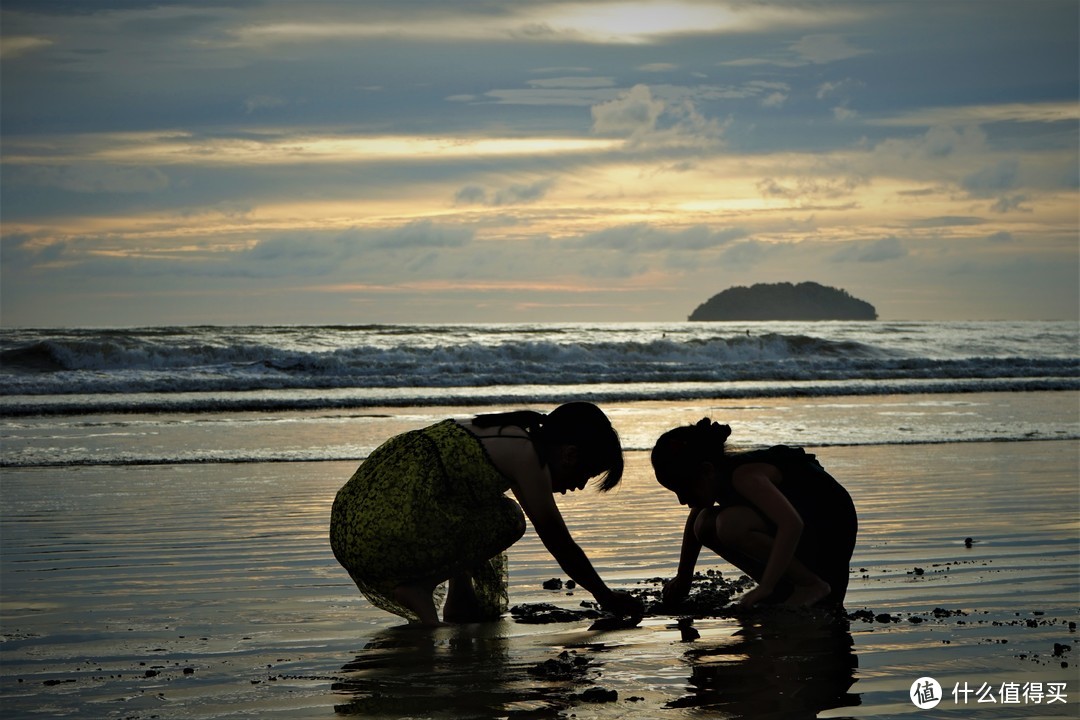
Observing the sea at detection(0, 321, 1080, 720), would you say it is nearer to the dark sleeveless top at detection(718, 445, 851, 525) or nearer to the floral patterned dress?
the floral patterned dress

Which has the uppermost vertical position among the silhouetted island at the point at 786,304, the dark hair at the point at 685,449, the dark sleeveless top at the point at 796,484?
the silhouetted island at the point at 786,304

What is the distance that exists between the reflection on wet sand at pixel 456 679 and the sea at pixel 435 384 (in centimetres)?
764

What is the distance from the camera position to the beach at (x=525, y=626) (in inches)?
156

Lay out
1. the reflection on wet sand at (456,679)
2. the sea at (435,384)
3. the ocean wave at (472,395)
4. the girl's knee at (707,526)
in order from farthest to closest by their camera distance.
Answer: the ocean wave at (472,395)
the sea at (435,384)
the girl's knee at (707,526)
the reflection on wet sand at (456,679)

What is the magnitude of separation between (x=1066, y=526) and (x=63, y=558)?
6563mm

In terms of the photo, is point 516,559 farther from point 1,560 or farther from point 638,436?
point 638,436

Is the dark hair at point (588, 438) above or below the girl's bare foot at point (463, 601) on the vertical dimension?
above

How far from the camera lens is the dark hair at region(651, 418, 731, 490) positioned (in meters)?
4.91

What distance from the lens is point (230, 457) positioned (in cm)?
1227

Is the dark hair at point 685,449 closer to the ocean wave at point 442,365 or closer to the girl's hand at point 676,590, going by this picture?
the girl's hand at point 676,590

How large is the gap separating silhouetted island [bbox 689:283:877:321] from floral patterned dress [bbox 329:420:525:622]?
131982 millimetres

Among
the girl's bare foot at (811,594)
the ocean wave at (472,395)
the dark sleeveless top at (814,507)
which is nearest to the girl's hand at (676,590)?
the dark sleeveless top at (814,507)

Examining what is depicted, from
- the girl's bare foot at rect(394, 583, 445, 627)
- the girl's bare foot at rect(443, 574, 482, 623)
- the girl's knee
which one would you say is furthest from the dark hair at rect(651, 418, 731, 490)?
the girl's bare foot at rect(394, 583, 445, 627)

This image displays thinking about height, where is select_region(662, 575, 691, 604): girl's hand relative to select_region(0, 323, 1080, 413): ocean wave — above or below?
below
